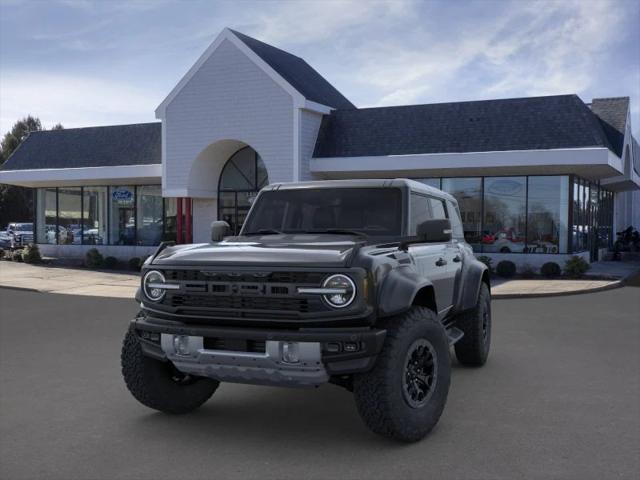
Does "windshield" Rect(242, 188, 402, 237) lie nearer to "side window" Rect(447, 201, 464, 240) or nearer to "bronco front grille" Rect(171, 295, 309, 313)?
"bronco front grille" Rect(171, 295, 309, 313)

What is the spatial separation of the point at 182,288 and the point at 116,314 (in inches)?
330

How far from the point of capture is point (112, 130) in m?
28.6

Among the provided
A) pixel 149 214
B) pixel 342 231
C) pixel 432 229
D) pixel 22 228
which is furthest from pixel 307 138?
pixel 22 228

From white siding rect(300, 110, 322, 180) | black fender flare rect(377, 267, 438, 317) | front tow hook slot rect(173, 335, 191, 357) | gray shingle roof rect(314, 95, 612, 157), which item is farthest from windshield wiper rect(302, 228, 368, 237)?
white siding rect(300, 110, 322, 180)

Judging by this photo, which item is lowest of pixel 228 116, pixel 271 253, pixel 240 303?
pixel 240 303

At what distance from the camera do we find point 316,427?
5.49 metres

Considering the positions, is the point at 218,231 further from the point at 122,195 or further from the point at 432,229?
the point at 122,195

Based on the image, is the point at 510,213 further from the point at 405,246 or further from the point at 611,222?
the point at 405,246

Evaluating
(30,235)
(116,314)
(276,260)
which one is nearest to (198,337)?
(276,260)

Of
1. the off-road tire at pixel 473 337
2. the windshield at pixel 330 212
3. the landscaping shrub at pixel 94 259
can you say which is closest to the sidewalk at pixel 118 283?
the landscaping shrub at pixel 94 259

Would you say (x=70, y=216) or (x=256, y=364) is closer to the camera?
(x=256, y=364)

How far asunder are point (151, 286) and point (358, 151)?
17.5 meters

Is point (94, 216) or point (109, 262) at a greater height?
point (94, 216)

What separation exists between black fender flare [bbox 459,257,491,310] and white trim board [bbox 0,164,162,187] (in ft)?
65.0
